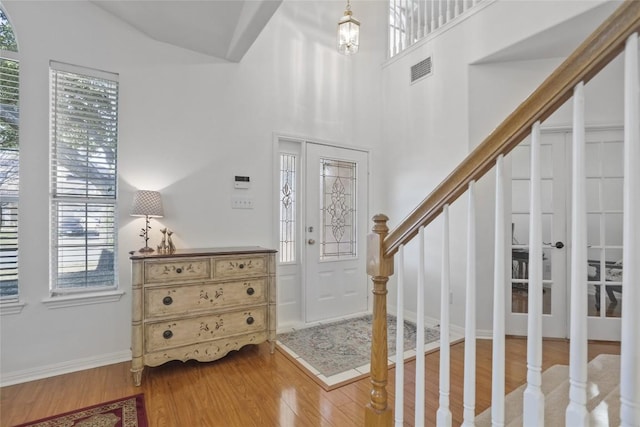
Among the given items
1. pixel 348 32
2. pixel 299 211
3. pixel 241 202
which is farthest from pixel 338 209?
pixel 348 32

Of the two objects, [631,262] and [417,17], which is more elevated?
[417,17]

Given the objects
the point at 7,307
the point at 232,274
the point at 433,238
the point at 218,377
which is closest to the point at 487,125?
the point at 433,238

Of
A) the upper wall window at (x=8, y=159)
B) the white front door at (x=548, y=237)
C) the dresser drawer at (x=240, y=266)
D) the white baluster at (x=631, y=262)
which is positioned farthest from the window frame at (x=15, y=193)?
the white front door at (x=548, y=237)

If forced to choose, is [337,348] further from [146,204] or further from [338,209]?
[146,204]

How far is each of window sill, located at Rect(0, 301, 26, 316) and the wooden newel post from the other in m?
2.63

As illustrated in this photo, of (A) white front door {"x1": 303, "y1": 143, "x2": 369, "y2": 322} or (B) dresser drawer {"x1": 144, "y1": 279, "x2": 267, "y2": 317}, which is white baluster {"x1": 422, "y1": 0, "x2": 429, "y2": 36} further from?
(B) dresser drawer {"x1": 144, "y1": 279, "x2": 267, "y2": 317}

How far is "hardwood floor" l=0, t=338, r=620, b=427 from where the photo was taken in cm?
194

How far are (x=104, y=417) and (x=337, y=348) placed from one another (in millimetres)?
1803

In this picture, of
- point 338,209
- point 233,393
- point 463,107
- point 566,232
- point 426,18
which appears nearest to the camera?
point 233,393

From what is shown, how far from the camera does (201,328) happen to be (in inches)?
99.2

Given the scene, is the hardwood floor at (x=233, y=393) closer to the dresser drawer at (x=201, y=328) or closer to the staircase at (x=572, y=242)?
the dresser drawer at (x=201, y=328)

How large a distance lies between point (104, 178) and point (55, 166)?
329 mm

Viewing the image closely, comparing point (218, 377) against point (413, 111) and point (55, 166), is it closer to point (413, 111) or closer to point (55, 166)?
point (55, 166)

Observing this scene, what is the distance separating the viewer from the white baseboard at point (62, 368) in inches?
90.1
